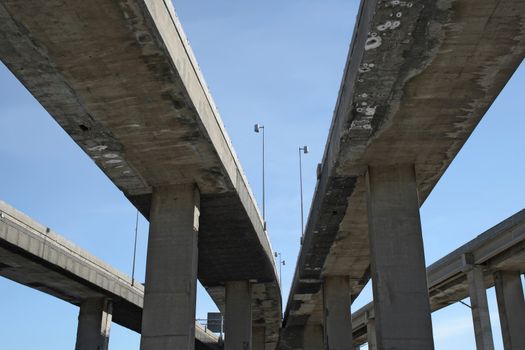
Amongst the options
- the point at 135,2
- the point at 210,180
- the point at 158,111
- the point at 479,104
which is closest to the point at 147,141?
the point at 158,111

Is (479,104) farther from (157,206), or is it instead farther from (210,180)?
(157,206)

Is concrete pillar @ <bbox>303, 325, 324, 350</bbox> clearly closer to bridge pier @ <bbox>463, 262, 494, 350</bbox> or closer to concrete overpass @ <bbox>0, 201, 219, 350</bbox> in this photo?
concrete overpass @ <bbox>0, 201, 219, 350</bbox>

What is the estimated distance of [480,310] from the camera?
31938mm

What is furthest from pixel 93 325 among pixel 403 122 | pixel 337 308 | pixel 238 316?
pixel 403 122

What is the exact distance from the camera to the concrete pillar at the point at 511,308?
104ft

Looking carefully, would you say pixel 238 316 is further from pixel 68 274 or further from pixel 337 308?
pixel 68 274

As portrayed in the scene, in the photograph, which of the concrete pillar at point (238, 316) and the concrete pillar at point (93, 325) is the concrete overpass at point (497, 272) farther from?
the concrete pillar at point (93, 325)

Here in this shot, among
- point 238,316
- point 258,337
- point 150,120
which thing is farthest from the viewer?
point 258,337

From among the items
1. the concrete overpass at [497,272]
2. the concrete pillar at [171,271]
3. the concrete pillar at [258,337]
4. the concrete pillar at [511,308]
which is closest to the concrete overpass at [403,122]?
the concrete pillar at [171,271]

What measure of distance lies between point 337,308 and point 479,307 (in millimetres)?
7801

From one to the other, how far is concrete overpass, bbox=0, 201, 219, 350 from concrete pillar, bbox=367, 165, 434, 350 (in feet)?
54.1

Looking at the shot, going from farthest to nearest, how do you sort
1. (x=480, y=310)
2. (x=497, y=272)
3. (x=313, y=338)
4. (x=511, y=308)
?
(x=313, y=338)
(x=497, y=272)
(x=511, y=308)
(x=480, y=310)

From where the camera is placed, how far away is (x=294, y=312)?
158 ft

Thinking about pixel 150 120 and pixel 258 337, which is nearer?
pixel 150 120
